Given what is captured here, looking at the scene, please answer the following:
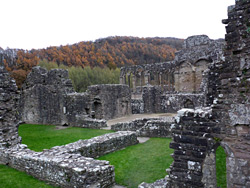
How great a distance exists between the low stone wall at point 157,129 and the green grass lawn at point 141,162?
1.03 metres

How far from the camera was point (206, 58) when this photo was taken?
28359 mm

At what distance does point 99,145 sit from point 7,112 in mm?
4306

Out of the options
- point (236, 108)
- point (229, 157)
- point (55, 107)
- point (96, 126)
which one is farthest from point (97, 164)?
point (55, 107)

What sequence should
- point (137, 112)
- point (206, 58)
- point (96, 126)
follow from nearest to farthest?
point (96, 126)
point (137, 112)
point (206, 58)

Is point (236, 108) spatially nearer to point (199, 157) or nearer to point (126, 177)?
point (199, 157)

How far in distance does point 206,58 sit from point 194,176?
26.3m

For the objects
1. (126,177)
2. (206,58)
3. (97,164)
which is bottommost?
(126,177)

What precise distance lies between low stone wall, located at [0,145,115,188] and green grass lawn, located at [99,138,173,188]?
0.70 meters

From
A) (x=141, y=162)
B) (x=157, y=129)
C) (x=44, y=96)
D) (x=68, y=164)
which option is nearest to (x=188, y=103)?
(x=157, y=129)

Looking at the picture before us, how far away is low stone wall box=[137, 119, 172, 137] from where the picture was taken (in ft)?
39.5

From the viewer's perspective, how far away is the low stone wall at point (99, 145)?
8.40 m

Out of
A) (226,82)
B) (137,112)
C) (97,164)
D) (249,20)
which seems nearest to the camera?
(249,20)

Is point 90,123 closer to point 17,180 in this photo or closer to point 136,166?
point 136,166

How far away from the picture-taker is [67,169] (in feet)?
20.4
